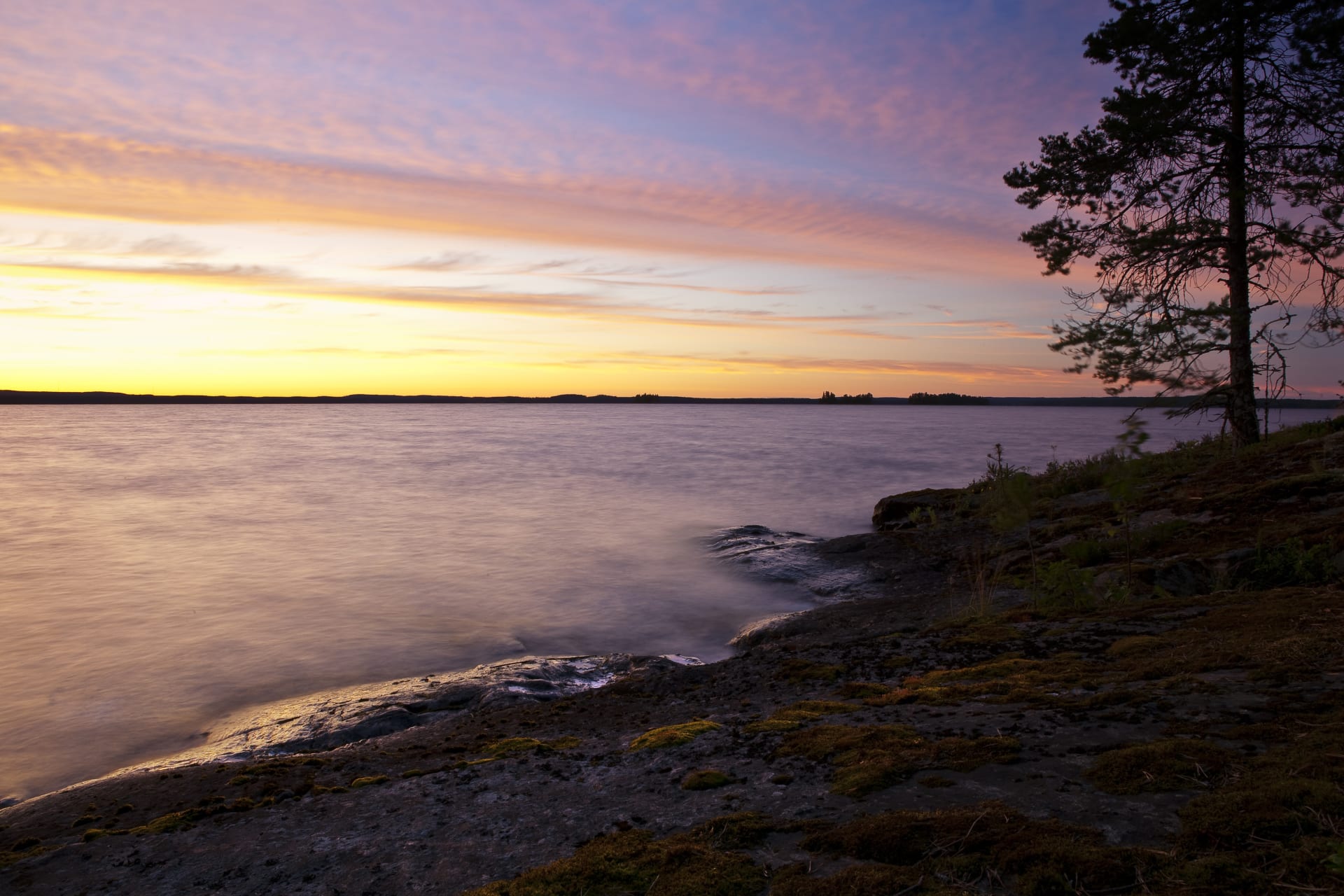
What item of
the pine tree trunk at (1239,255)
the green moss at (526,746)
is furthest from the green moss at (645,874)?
the pine tree trunk at (1239,255)

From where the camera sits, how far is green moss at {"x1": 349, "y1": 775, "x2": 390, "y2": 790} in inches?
237

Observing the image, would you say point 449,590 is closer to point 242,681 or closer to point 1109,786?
point 242,681

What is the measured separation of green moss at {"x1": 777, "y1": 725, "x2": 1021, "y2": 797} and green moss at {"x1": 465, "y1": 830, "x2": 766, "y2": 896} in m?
1.01

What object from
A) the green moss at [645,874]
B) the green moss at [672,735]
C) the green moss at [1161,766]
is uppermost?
the green moss at [1161,766]

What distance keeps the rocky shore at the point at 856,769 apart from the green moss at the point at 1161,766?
2 cm

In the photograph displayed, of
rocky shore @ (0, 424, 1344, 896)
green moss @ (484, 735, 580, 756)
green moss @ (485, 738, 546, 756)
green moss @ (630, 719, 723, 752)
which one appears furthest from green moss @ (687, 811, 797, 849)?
green moss @ (485, 738, 546, 756)

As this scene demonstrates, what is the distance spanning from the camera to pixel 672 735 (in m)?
6.19

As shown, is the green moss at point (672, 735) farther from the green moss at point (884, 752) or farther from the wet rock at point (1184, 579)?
the wet rock at point (1184, 579)

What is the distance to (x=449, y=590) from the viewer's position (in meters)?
17.2

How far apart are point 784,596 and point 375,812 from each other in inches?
437

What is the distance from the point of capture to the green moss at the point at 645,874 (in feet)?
11.6

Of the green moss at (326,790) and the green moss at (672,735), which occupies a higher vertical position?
the green moss at (672,735)

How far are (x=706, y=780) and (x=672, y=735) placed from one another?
1250mm

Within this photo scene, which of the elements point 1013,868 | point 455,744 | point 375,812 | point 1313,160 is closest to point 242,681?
point 455,744
